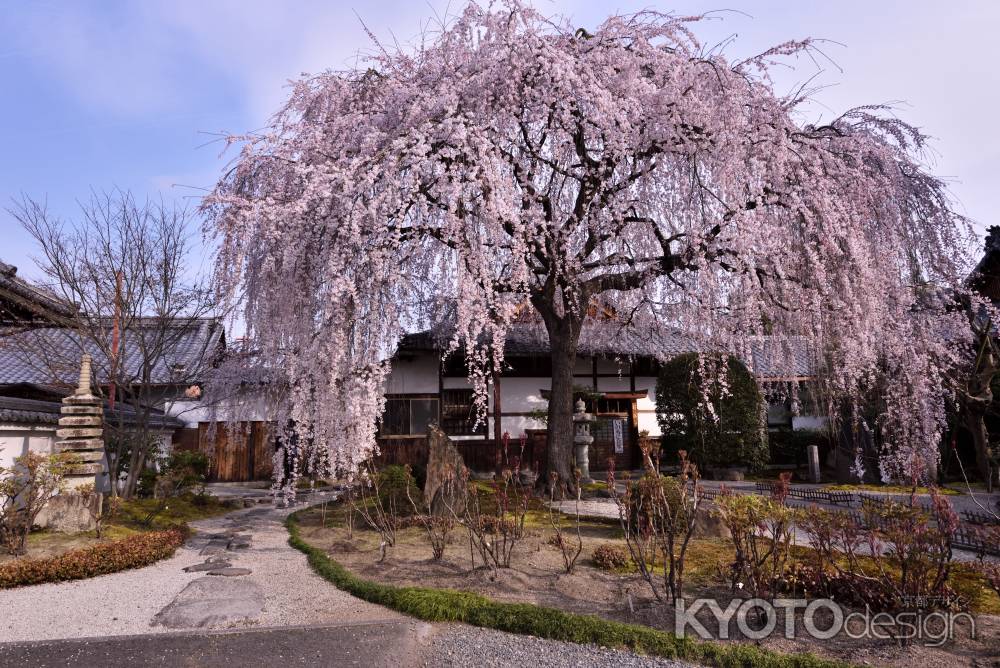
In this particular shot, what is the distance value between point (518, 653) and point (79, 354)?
55.1ft

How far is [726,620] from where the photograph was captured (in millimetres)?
4742

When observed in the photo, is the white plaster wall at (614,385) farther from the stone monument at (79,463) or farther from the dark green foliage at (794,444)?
the stone monument at (79,463)

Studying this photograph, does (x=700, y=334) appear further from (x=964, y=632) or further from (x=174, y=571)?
(x=174, y=571)

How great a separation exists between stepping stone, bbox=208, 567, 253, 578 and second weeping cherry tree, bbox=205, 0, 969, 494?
158 centimetres

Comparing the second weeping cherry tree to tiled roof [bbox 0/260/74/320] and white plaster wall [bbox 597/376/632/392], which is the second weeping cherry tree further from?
white plaster wall [bbox 597/376/632/392]

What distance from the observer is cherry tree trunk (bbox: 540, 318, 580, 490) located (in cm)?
1120


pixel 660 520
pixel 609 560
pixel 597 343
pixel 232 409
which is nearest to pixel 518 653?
pixel 609 560

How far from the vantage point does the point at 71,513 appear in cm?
868

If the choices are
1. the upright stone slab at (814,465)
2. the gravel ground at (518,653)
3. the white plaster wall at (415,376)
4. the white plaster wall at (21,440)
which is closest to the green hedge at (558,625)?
the gravel ground at (518,653)

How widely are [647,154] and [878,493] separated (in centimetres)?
882

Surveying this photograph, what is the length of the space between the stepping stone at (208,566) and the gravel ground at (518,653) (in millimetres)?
3827

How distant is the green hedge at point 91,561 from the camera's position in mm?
6535

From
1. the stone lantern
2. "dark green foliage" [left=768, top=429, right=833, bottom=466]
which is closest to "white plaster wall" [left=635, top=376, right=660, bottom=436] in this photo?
"dark green foliage" [left=768, top=429, right=833, bottom=466]

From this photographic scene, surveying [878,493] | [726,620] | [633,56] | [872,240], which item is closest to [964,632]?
[726,620]
